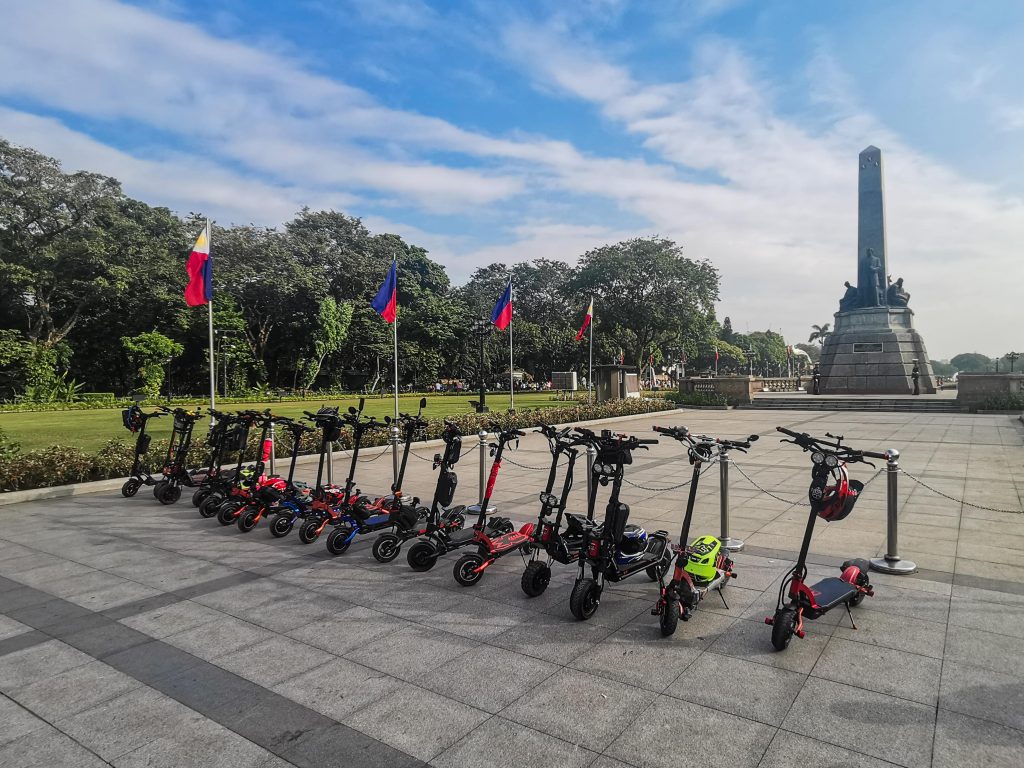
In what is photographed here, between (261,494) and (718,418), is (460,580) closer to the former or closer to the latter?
(261,494)

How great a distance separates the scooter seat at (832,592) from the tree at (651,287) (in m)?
40.3

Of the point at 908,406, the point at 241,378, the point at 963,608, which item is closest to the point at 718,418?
the point at 908,406

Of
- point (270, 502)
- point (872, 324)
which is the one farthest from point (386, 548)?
point (872, 324)

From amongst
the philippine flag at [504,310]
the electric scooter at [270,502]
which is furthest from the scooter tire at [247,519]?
the philippine flag at [504,310]

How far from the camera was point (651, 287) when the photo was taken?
44000mm

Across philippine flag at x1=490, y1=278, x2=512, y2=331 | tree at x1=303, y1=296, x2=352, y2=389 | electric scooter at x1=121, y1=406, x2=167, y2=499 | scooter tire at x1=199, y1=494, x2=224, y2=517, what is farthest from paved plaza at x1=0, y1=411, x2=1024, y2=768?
tree at x1=303, y1=296, x2=352, y2=389

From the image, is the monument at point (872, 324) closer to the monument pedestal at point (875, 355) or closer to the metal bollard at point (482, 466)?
the monument pedestal at point (875, 355)

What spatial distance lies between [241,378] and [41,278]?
1170cm

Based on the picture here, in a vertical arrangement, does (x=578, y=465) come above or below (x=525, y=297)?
below

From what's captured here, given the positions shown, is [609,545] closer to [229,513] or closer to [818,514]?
[818,514]

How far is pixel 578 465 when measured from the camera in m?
11.8

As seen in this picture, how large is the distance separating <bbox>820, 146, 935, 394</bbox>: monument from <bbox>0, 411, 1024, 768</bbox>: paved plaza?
32028mm

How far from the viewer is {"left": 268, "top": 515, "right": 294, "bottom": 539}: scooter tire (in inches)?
270

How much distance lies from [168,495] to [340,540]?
13.4 feet
